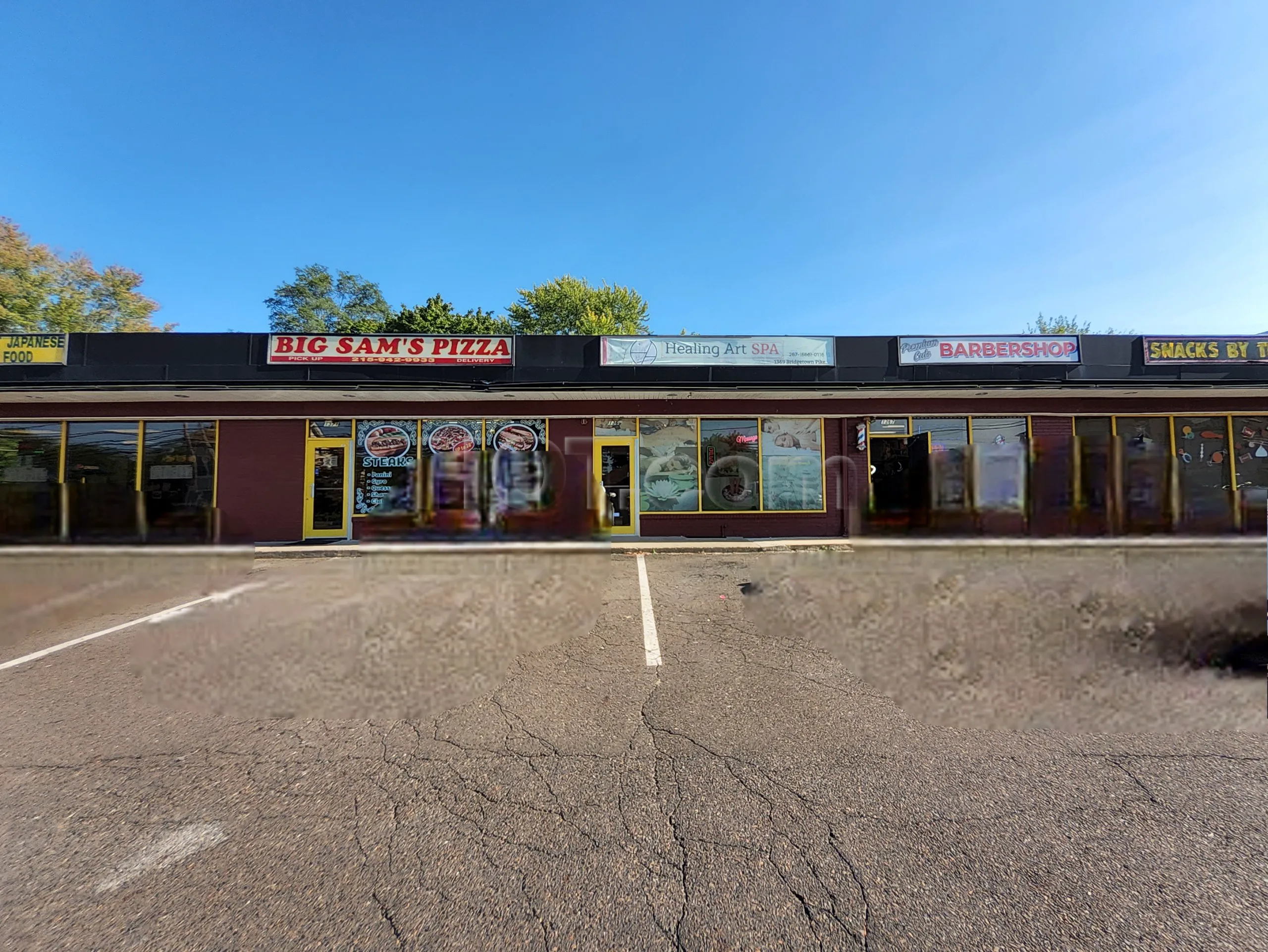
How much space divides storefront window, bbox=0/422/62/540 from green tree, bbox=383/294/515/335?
87.2ft

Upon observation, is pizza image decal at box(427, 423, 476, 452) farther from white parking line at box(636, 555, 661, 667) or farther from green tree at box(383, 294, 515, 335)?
green tree at box(383, 294, 515, 335)

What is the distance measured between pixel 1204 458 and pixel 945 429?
6.91 metres

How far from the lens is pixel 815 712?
3.76 meters

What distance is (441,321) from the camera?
3994 centimetres

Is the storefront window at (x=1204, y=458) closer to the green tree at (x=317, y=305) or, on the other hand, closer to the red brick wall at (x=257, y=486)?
the red brick wall at (x=257, y=486)

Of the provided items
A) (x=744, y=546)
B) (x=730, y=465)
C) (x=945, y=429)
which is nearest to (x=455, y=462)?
(x=730, y=465)

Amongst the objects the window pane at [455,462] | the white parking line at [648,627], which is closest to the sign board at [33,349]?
the window pane at [455,462]

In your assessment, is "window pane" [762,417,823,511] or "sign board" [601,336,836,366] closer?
"sign board" [601,336,836,366]

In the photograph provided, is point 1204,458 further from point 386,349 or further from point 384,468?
point 384,468

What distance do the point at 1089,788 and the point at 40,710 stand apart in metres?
6.82

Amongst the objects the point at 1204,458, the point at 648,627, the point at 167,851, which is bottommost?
the point at 167,851

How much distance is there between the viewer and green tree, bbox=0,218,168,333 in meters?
32.0

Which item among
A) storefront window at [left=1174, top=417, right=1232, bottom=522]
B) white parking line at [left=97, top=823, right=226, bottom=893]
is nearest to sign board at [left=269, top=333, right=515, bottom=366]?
white parking line at [left=97, top=823, right=226, bottom=893]

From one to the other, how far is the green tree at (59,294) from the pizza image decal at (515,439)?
106 feet
